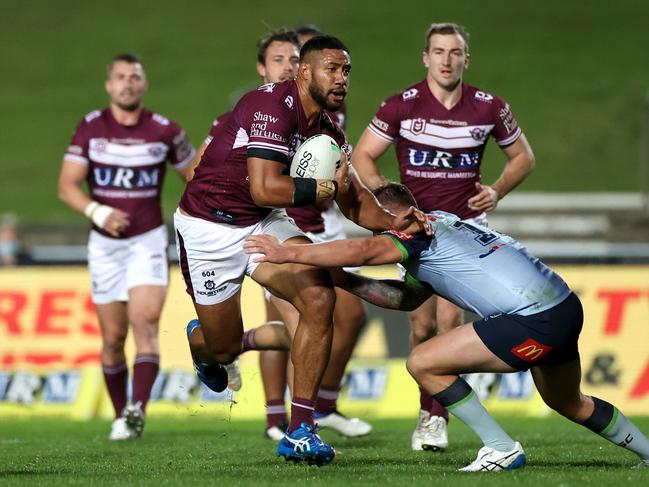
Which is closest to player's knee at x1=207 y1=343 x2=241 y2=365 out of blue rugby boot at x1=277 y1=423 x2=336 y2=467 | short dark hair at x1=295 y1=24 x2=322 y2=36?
blue rugby boot at x1=277 y1=423 x2=336 y2=467

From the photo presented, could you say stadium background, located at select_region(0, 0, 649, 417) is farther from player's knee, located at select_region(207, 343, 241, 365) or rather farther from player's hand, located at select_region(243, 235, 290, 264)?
player's hand, located at select_region(243, 235, 290, 264)

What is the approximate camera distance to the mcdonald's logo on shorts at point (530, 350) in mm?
7188

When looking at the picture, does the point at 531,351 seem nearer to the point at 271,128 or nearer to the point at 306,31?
the point at 271,128

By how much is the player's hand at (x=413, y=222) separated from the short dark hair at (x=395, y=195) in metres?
0.19

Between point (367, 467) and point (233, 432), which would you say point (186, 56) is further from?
point (367, 467)

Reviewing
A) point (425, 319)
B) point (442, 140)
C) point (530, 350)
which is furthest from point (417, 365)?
point (442, 140)

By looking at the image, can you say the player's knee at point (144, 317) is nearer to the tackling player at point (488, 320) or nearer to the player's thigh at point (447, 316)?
the player's thigh at point (447, 316)

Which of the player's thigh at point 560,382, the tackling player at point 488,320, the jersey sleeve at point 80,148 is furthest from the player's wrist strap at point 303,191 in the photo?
the jersey sleeve at point 80,148

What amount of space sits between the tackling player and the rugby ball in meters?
0.57

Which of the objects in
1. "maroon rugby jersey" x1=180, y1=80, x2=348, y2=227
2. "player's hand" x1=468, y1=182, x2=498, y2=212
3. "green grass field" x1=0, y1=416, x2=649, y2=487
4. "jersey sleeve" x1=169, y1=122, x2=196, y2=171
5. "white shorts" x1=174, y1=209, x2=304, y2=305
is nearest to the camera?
"green grass field" x1=0, y1=416, x2=649, y2=487

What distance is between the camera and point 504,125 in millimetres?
9773

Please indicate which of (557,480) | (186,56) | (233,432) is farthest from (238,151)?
(186,56)

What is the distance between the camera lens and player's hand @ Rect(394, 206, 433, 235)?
746cm

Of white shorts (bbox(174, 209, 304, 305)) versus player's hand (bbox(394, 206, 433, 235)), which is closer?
player's hand (bbox(394, 206, 433, 235))
